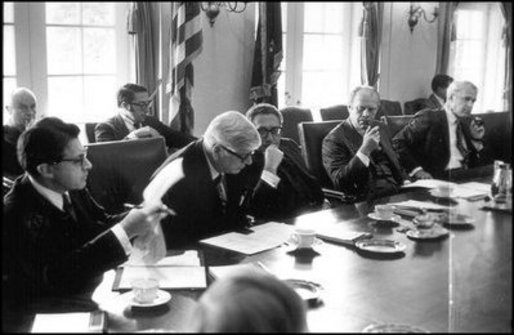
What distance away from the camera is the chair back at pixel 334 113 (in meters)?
5.29

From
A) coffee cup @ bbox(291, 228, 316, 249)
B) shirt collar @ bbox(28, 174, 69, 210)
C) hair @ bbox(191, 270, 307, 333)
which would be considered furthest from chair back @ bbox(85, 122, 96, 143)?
hair @ bbox(191, 270, 307, 333)

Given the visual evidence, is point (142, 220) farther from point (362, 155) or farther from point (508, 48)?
point (362, 155)

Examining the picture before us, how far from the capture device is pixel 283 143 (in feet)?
11.9

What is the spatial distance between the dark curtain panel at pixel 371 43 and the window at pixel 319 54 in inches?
3.3

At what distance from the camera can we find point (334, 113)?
211 inches

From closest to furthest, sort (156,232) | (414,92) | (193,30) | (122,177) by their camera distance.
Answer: (156,232) < (122,177) < (193,30) < (414,92)

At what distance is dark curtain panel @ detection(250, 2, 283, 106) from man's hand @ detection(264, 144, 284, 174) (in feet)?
3.86

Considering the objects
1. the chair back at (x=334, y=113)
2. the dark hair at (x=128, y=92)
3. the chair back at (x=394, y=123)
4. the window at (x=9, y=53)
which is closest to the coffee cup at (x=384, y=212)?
the chair back at (x=394, y=123)

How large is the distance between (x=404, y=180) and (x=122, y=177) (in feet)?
5.53

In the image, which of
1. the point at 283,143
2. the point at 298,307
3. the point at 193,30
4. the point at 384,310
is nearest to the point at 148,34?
the point at 193,30

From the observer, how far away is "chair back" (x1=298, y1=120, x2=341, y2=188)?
3.78 meters

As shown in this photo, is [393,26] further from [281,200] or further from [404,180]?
[281,200]

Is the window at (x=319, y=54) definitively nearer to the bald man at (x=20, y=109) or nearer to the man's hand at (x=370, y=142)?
the man's hand at (x=370, y=142)

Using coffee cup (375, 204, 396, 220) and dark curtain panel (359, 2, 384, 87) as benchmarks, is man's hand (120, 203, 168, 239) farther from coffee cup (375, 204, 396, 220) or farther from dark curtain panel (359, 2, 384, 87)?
dark curtain panel (359, 2, 384, 87)
